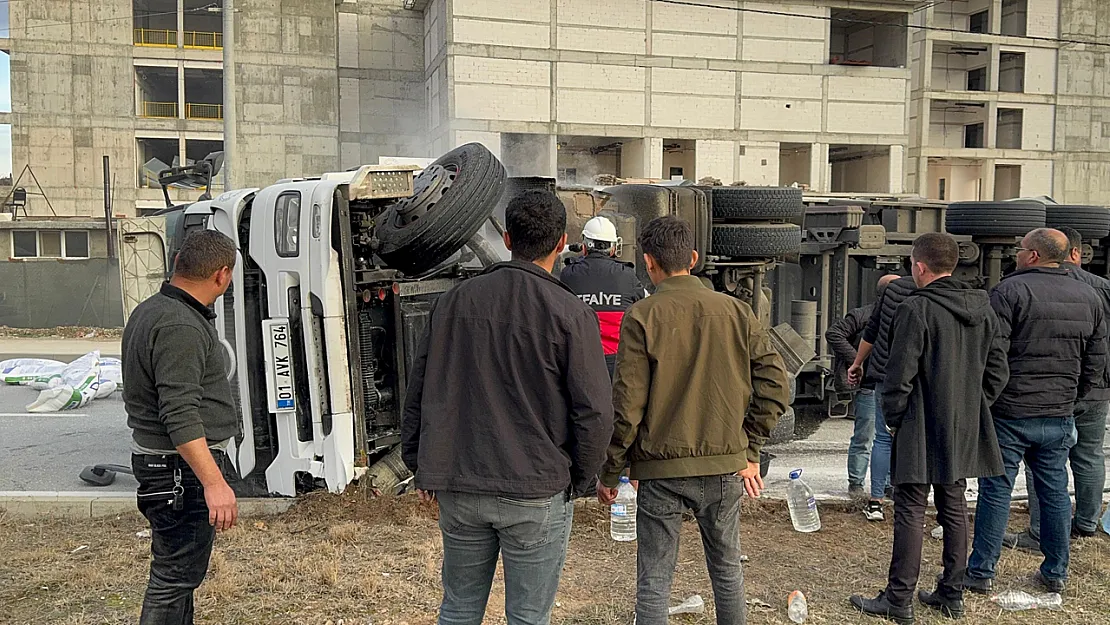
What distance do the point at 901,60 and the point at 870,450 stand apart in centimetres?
3617

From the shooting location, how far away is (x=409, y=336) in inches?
233

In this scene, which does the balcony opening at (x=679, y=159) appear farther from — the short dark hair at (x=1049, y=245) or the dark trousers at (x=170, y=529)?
the dark trousers at (x=170, y=529)

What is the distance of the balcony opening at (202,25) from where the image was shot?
3778 centimetres

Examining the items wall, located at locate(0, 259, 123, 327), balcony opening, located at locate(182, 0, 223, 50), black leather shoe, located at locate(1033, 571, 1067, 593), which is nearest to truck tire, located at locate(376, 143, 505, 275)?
black leather shoe, located at locate(1033, 571, 1067, 593)

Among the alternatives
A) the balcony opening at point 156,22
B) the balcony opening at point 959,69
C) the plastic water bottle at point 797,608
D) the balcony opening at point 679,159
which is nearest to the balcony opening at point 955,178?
the balcony opening at point 959,69

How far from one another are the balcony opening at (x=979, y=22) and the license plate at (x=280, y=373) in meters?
45.0

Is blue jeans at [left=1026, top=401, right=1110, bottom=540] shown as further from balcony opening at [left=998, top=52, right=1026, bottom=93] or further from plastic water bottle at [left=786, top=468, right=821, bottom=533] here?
balcony opening at [left=998, top=52, right=1026, bottom=93]

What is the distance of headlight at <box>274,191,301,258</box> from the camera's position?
226 inches

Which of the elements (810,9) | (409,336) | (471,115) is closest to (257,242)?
(409,336)

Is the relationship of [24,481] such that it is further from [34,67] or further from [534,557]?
[34,67]

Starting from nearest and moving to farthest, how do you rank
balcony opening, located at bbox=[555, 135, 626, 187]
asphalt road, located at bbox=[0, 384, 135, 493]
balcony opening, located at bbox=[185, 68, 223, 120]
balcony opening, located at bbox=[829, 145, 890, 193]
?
1. asphalt road, located at bbox=[0, 384, 135, 493]
2. balcony opening, located at bbox=[555, 135, 626, 187]
3. balcony opening, located at bbox=[185, 68, 223, 120]
4. balcony opening, located at bbox=[829, 145, 890, 193]

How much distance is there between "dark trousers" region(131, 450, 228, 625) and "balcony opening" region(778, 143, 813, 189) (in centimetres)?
3676

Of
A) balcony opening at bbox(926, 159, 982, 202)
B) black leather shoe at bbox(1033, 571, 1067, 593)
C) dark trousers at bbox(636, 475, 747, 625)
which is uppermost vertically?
balcony opening at bbox(926, 159, 982, 202)

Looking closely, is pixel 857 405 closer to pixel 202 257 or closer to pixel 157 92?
pixel 202 257
